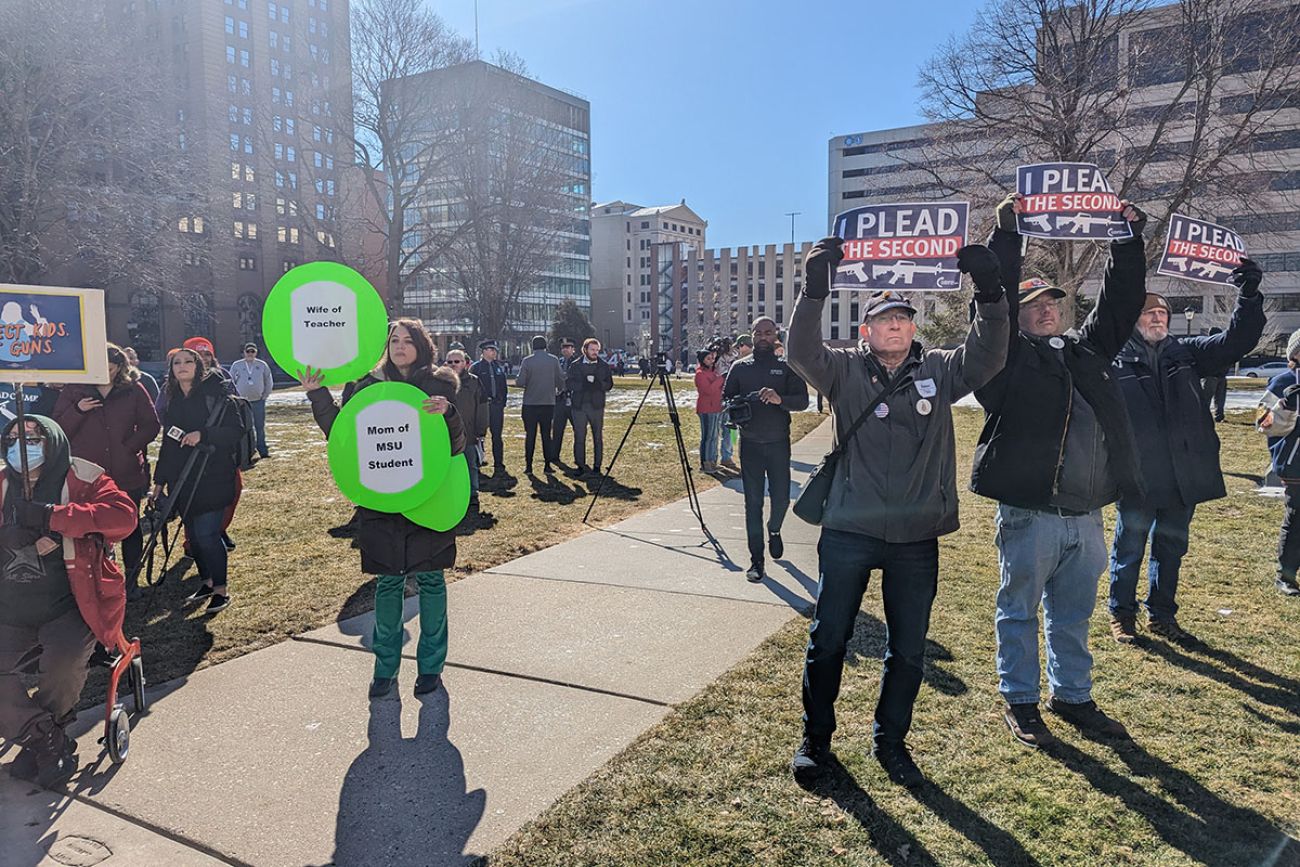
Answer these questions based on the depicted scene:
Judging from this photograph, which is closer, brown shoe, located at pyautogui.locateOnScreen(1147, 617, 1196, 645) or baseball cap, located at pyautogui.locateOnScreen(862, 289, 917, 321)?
baseball cap, located at pyautogui.locateOnScreen(862, 289, 917, 321)

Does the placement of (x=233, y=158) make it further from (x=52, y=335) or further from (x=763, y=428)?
(x=52, y=335)

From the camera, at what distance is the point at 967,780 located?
332cm

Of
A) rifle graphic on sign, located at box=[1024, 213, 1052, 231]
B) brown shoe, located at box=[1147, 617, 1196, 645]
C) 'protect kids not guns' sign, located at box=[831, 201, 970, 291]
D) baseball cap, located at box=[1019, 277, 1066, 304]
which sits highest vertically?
rifle graphic on sign, located at box=[1024, 213, 1052, 231]

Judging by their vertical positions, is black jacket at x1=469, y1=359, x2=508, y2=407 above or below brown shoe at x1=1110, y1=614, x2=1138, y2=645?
above

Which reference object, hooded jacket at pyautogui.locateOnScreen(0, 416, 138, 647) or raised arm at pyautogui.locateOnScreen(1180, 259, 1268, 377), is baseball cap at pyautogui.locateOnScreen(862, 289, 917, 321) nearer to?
raised arm at pyautogui.locateOnScreen(1180, 259, 1268, 377)

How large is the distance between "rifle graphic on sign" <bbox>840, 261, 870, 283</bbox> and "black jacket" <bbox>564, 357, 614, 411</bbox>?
8131mm

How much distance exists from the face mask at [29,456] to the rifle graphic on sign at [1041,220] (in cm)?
472

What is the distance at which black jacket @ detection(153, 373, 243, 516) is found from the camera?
18.7 feet

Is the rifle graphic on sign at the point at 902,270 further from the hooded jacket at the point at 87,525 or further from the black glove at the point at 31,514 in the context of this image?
the black glove at the point at 31,514

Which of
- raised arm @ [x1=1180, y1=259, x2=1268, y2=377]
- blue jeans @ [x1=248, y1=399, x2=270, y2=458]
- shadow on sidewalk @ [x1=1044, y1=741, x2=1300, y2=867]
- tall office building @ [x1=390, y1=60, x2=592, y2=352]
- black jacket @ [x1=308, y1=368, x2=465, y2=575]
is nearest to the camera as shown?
shadow on sidewalk @ [x1=1044, y1=741, x2=1300, y2=867]

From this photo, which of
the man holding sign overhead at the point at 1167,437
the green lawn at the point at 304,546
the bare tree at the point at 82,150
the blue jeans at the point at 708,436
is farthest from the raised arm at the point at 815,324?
the bare tree at the point at 82,150

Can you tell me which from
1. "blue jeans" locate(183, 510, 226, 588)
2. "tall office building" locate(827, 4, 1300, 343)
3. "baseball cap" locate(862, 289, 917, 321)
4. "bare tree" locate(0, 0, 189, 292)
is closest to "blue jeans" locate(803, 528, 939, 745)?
"baseball cap" locate(862, 289, 917, 321)

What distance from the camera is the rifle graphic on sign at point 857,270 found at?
399cm

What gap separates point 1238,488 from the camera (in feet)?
34.7
